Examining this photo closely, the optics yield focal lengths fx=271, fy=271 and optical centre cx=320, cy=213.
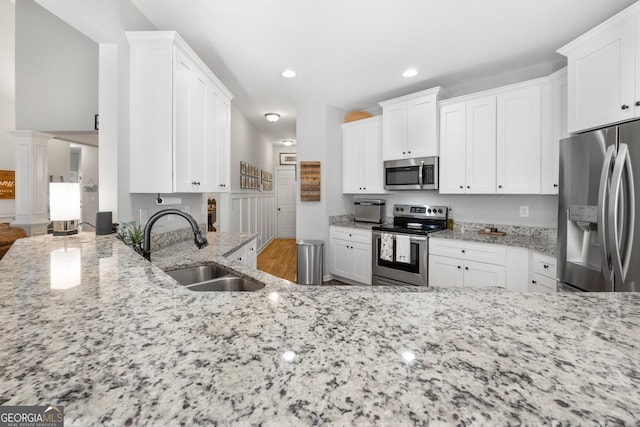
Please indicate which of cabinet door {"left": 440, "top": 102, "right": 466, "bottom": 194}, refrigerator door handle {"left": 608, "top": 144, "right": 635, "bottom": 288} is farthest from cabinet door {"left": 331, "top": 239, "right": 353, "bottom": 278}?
refrigerator door handle {"left": 608, "top": 144, "right": 635, "bottom": 288}

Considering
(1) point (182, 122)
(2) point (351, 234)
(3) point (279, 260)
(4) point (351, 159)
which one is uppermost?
(4) point (351, 159)

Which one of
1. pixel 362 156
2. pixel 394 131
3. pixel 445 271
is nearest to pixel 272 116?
pixel 362 156

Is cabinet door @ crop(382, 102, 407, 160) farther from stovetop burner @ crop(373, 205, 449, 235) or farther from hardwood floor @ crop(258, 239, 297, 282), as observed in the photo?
hardwood floor @ crop(258, 239, 297, 282)

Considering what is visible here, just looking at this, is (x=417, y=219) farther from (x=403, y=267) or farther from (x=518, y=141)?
(x=518, y=141)

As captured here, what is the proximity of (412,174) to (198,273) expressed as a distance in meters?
2.76

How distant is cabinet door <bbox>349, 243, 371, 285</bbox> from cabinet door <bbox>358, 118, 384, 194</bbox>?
85 centimetres

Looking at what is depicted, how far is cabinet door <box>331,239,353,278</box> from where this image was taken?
13.0 feet

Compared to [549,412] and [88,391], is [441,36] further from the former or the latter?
[88,391]

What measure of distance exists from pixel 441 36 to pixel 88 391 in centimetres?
304

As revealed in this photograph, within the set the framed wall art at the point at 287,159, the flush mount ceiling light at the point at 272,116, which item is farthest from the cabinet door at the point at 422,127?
the framed wall art at the point at 287,159

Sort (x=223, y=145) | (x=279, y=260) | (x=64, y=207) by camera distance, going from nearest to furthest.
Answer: (x=64, y=207)
(x=223, y=145)
(x=279, y=260)

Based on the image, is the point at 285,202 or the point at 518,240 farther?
the point at 285,202

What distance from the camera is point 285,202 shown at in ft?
27.5

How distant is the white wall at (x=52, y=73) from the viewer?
3227mm
